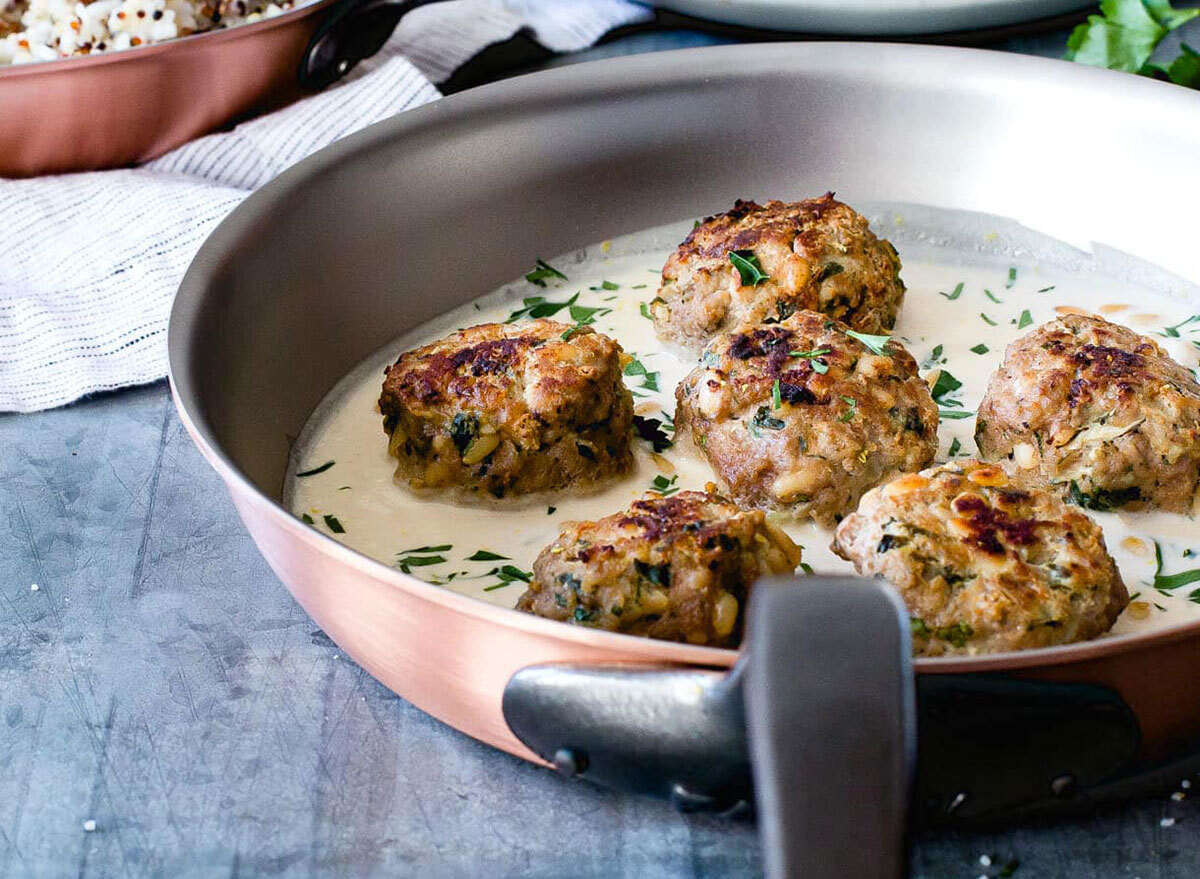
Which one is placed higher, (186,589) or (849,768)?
(849,768)

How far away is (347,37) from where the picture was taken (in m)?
3.52

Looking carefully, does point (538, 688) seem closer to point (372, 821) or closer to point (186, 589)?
point (372, 821)

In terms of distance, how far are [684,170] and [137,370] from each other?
1.24 metres

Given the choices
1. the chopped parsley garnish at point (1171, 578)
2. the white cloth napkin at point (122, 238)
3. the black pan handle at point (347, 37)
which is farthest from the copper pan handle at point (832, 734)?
the black pan handle at point (347, 37)

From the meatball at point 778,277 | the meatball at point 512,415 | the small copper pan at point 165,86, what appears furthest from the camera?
the small copper pan at point 165,86

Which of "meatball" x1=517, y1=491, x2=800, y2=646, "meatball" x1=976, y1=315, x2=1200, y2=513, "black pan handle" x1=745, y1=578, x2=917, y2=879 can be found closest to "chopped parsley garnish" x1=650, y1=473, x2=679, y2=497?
"meatball" x1=517, y1=491, x2=800, y2=646

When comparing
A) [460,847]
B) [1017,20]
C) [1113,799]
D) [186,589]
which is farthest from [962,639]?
[1017,20]

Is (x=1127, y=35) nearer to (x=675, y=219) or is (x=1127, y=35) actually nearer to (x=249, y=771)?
(x=675, y=219)

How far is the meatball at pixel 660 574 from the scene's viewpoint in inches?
71.4

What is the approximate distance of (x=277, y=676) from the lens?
6.95ft

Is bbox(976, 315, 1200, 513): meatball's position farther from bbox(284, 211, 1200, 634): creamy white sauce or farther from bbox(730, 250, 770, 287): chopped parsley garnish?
bbox(730, 250, 770, 287): chopped parsley garnish

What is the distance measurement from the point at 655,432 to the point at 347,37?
1.62 m

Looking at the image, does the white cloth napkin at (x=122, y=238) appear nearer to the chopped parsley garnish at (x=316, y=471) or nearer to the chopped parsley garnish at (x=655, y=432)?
the chopped parsley garnish at (x=316, y=471)

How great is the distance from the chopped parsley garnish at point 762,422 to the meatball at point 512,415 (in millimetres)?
229
